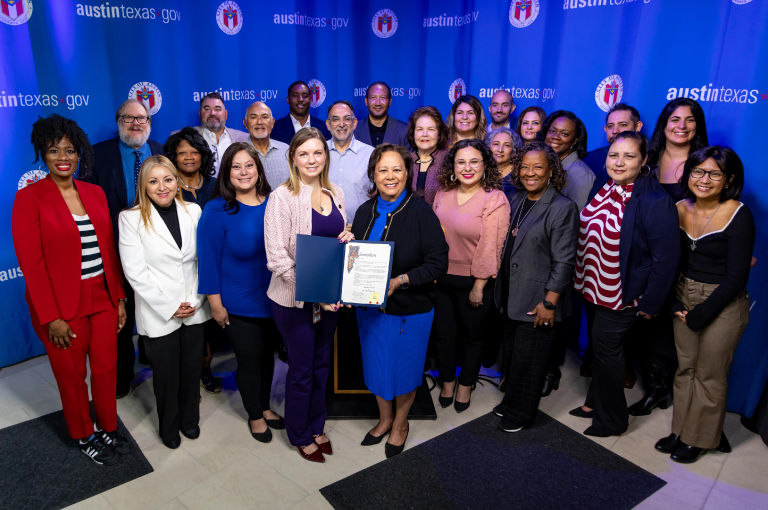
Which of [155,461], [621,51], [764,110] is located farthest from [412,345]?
[621,51]

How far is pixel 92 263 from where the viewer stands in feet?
8.79

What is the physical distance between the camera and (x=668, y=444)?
3.03 m

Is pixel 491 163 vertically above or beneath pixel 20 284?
above

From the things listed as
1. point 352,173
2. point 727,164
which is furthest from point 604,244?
point 352,173

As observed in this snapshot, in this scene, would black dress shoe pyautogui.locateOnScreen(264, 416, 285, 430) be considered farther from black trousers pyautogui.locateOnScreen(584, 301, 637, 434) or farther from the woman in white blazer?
black trousers pyautogui.locateOnScreen(584, 301, 637, 434)

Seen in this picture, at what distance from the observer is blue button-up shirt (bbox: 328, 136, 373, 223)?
3.96 meters

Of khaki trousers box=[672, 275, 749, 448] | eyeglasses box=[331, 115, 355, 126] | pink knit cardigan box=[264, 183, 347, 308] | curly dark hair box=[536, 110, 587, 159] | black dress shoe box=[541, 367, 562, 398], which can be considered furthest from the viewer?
eyeglasses box=[331, 115, 355, 126]

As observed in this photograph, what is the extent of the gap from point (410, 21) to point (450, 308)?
146 inches

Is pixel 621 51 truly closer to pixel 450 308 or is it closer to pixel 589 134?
pixel 589 134

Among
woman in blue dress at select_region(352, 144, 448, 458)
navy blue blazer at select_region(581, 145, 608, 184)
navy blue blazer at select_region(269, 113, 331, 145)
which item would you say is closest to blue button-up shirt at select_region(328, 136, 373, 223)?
navy blue blazer at select_region(269, 113, 331, 145)

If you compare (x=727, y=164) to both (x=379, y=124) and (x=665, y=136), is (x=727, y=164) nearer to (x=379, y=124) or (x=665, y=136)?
(x=665, y=136)

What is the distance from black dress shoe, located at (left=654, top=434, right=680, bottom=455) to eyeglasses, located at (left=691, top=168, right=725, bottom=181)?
1.59m

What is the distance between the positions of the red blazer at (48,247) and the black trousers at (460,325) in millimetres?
2126

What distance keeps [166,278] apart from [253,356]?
2.20ft
